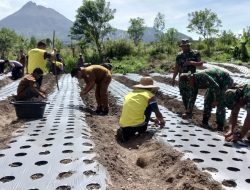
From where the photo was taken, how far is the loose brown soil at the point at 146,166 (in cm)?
349

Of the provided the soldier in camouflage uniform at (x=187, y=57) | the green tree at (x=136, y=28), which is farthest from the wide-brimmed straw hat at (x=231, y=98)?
the green tree at (x=136, y=28)

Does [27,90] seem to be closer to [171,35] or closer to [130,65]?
[130,65]

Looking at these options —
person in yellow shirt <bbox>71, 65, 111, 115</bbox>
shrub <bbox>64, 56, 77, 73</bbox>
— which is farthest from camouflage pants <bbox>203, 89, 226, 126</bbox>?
shrub <bbox>64, 56, 77, 73</bbox>

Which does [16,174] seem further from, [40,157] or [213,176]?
[213,176]

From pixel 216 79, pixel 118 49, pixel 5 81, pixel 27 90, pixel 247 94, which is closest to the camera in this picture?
pixel 247 94

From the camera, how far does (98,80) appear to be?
25.7 feet

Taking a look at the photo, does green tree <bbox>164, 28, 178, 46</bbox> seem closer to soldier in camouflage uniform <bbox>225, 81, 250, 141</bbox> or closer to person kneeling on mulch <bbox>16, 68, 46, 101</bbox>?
person kneeling on mulch <bbox>16, 68, 46, 101</bbox>

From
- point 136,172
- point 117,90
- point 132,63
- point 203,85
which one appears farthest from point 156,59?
point 136,172

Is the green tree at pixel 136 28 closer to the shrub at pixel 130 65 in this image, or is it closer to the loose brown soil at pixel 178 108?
the shrub at pixel 130 65

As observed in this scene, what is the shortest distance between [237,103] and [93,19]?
32799mm

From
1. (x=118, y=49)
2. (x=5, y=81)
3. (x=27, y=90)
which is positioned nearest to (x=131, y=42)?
(x=118, y=49)

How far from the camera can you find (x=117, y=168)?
4027mm

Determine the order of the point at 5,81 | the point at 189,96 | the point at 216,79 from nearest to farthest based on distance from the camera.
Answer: the point at 216,79
the point at 189,96
the point at 5,81

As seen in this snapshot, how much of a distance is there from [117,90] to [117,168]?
792cm
